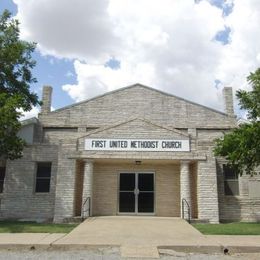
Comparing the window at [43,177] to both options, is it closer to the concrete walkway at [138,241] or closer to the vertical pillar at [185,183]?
the concrete walkway at [138,241]

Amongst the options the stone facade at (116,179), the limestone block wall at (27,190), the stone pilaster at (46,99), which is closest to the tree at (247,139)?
the stone facade at (116,179)

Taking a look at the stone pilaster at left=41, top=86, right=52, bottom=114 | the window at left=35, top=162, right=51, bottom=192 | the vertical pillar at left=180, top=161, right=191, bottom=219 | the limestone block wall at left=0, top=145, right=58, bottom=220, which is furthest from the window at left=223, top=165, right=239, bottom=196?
the stone pilaster at left=41, top=86, right=52, bottom=114

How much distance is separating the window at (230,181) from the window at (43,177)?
29.1 ft

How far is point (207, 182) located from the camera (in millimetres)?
16984

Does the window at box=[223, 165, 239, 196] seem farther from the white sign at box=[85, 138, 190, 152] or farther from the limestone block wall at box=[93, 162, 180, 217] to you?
the white sign at box=[85, 138, 190, 152]

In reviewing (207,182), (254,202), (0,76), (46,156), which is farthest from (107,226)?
(0,76)

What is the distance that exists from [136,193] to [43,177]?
480cm

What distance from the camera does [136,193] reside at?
18391 millimetres

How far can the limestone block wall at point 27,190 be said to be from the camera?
18.0 m

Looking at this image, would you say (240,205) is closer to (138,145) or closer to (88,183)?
(138,145)

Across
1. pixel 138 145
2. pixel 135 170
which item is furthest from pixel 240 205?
pixel 138 145

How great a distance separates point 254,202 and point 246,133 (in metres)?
5.34

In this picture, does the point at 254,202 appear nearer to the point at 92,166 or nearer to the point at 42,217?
the point at 92,166

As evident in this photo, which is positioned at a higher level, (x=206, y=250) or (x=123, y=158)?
(x=123, y=158)
